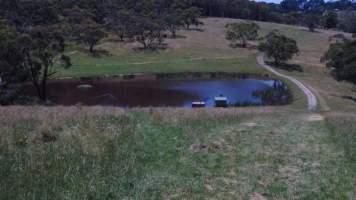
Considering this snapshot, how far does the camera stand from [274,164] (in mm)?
15617

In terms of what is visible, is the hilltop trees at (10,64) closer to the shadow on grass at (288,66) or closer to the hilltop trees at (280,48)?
the hilltop trees at (280,48)

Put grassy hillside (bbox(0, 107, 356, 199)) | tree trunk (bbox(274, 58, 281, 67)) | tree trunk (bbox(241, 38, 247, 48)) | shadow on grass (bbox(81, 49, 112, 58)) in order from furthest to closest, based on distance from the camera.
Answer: tree trunk (bbox(241, 38, 247, 48)) < shadow on grass (bbox(81, 49, 112, 58)) < tree trunk (bbox(274, 58, 281, 67)) < grassy hillside (bbox(0, 107, 356, 199))

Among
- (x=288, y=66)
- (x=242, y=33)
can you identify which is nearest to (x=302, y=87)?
(x=288, y=66)

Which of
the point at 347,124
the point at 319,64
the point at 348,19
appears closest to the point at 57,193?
the point at 347,124

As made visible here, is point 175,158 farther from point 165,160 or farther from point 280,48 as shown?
point 280,48

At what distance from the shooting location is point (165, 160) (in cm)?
1524

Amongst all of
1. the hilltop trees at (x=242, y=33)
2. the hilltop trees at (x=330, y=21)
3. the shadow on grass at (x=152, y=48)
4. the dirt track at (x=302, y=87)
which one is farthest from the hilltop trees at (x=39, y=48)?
the hilltop trees at (x=330, y=21)

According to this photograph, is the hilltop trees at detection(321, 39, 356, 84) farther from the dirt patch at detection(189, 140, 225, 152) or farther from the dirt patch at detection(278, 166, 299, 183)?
the dirt patch at detection(278, 166, 299, 183)

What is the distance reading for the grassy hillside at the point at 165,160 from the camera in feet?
39.4

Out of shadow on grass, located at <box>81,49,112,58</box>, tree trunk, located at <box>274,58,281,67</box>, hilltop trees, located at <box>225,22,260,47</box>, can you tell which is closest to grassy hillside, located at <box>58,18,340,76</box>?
shadow on grass, located at <box>81,49,112,58</box>

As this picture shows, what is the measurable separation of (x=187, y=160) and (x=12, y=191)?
6134 mm

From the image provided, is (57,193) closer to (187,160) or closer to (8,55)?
(187,160)

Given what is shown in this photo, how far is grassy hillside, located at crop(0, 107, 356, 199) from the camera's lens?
12.0m

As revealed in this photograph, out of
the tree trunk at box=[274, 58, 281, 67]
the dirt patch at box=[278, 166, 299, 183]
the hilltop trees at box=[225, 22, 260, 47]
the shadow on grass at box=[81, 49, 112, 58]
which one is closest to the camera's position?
the dirt patch at box=[278, 166, 299, 183]
